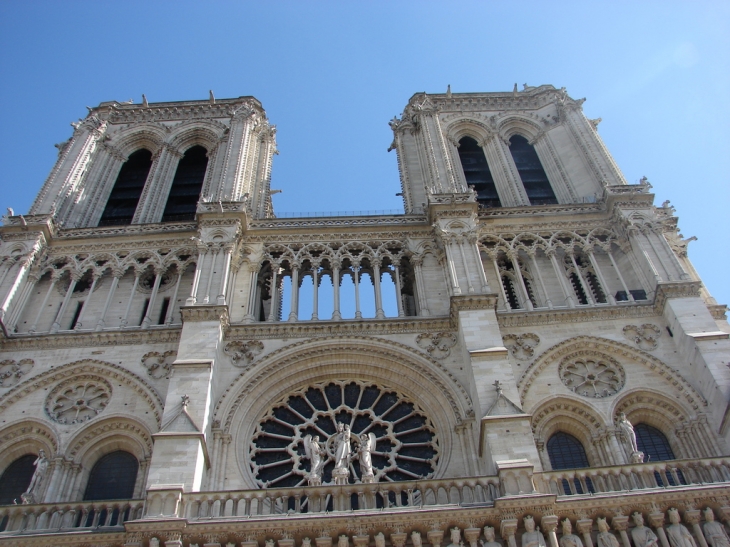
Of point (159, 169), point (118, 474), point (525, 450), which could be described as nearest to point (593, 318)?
point (525, 450)

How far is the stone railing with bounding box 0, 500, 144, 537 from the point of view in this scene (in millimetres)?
14168

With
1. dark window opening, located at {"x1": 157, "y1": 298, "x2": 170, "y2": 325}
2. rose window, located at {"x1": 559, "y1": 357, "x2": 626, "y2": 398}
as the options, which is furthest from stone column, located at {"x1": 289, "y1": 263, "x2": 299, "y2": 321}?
rose window, located at {"x1": 559, "y1": 357, "x2": 626, "y2": 398}

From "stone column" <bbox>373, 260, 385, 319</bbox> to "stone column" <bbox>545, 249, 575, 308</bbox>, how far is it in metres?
4.63

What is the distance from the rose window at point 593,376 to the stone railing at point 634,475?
126 inches

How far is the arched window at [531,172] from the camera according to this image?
1023 inches

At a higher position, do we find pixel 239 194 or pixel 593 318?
pixel 239 194

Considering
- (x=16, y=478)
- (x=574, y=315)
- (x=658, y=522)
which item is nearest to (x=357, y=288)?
(x=574, y=315)

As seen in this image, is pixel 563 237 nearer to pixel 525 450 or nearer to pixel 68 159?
pixel 525 450

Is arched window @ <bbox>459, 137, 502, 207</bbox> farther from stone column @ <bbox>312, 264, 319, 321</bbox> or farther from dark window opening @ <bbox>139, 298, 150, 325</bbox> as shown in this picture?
dark window opening @ <bbox>139, 298, 150, 325</bbox>

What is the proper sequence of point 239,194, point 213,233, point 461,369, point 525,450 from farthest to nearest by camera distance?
point 239,194 → point 213,233 → point 461,369 → point 525,450

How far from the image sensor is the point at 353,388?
1869 centimetres

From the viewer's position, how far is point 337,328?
19188 millimetres

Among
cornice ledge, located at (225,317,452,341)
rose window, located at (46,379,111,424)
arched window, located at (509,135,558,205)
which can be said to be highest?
arched window, located at (509,135,558,205)

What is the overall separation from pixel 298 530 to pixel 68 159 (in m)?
16.6
